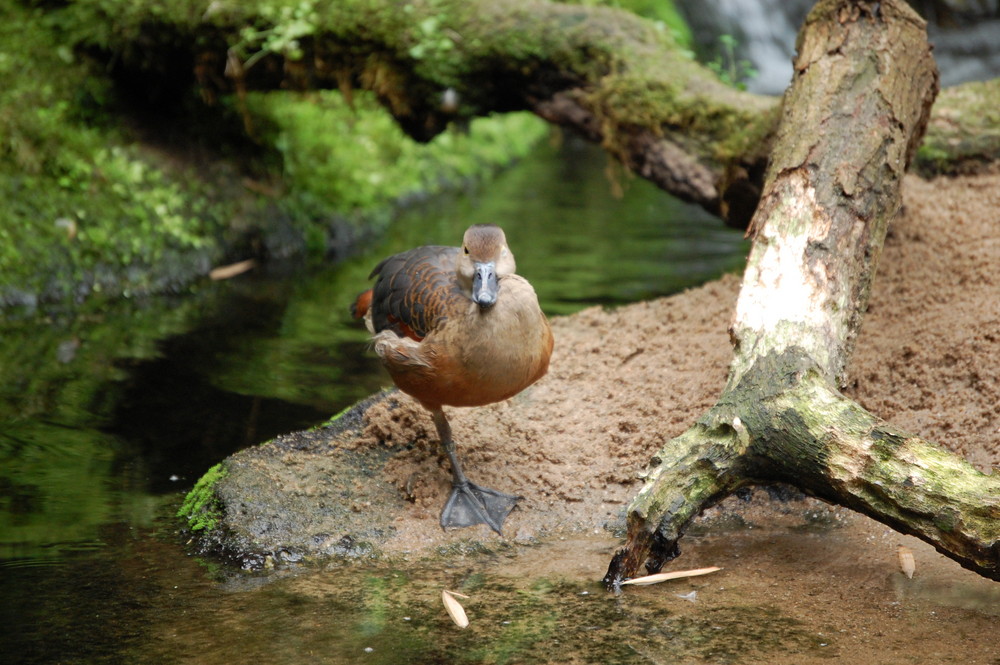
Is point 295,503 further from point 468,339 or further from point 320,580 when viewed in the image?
point 468,339

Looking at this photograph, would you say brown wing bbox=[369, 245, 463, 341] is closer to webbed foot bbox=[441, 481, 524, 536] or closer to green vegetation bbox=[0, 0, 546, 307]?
webbed foot bbox=[441, 481, 524, 536]

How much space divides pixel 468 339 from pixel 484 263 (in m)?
0.33

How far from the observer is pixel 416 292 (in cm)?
433

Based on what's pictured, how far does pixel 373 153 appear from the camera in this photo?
11641mm

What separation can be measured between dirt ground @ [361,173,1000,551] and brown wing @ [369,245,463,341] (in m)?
0.61

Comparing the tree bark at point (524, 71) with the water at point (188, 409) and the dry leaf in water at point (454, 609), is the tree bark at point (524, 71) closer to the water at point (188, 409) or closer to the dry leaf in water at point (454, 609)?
the water at point (188, 409)

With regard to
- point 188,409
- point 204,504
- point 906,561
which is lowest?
point 188,409

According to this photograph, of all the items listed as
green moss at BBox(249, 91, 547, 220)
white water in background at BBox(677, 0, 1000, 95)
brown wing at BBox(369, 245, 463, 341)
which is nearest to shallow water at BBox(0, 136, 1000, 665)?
brown wing at BBox(369, 245, 463, 341)

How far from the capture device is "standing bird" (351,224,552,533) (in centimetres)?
401

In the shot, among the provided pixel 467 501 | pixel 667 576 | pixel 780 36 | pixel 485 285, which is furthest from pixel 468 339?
pixel 780 36

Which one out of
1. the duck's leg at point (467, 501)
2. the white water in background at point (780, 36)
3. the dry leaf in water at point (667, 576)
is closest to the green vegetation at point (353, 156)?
the white water in background at point (780, 36)

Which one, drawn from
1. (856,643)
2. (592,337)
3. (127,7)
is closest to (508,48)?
(592,337)

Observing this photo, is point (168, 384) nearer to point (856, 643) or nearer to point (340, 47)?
point (340, 47)

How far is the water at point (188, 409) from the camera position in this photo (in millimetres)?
3447
